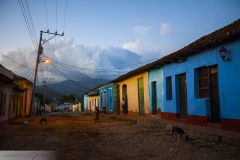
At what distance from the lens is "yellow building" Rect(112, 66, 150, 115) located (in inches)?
746

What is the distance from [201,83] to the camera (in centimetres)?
1144

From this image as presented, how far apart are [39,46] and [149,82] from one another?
1271cm

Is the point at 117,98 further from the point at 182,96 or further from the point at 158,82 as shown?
the point at 182,96

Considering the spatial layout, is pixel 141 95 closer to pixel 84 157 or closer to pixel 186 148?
pixel 186 148

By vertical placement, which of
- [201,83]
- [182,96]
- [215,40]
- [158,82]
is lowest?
[182,96]

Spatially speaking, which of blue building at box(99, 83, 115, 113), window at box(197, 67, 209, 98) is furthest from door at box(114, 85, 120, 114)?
window at box(197, 67, 209, 98)

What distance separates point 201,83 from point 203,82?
0.16 m

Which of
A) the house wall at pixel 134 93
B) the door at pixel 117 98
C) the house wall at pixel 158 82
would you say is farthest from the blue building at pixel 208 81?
the door at pixel 117 98

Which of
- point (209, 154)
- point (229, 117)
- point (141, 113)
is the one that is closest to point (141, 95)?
point (141, 113)

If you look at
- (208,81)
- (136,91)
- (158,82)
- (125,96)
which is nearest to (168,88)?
(158,82)

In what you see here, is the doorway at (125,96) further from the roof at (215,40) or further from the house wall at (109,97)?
the roof at (215,40)

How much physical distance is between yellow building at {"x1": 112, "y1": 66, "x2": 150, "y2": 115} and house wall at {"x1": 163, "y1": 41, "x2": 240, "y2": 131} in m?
5.92

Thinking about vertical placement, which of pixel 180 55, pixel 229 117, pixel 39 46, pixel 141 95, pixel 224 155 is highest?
pixel 39 46

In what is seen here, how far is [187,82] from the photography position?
12.3 metres
